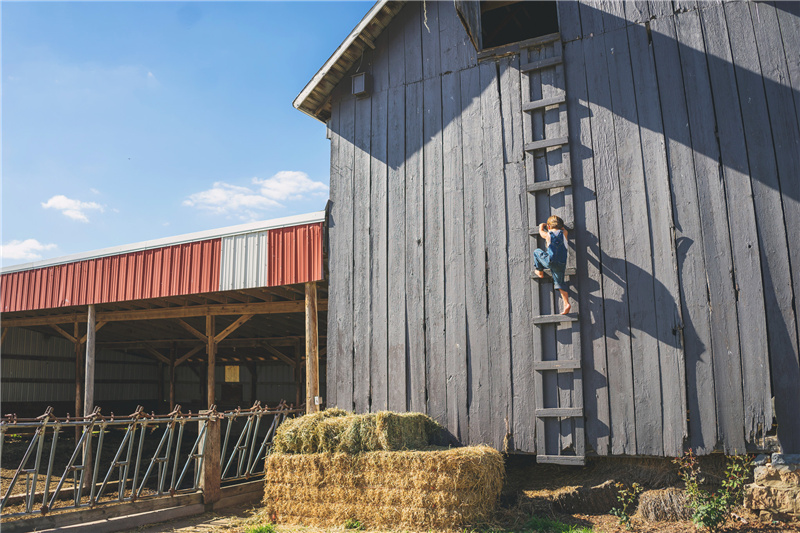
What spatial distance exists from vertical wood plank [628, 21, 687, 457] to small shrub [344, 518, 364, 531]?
360 centimetres

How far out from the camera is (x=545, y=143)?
795cm

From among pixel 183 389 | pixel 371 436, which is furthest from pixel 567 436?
pixel 183 389

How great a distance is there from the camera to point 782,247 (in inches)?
257

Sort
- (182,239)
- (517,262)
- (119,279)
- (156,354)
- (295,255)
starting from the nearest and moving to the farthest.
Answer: (517,262)
(295,255)
(182,239)
(119,279)
(156,354)

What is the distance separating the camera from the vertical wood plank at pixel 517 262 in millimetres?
7613

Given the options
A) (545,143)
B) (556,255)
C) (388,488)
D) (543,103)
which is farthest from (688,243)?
(388,488)

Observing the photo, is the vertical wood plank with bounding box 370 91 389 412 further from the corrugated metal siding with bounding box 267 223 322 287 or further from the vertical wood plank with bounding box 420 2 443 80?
the corrugated metal siding with bounding box 267 223 322 287

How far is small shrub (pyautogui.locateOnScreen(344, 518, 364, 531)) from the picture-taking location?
697 centimetres

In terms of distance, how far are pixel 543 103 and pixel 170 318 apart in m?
12.7

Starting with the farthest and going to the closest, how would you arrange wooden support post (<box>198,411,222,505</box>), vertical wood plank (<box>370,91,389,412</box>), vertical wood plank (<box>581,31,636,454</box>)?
vertical wood plank (<box>370,91,389,412</box>), wooden support post (<box>198,411,222,505</box>), vertical wood plank (<box>581,31,636,454</box>)

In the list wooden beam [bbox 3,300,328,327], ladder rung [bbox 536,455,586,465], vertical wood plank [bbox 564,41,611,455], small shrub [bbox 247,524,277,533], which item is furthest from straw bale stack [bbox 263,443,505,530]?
wooden beam [bbox 3,300,328,327]

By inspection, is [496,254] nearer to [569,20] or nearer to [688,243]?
[688,243]

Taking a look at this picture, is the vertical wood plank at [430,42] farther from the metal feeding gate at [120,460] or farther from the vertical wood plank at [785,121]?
the metal feeding gate at [120,460]

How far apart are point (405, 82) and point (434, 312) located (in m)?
3.71
